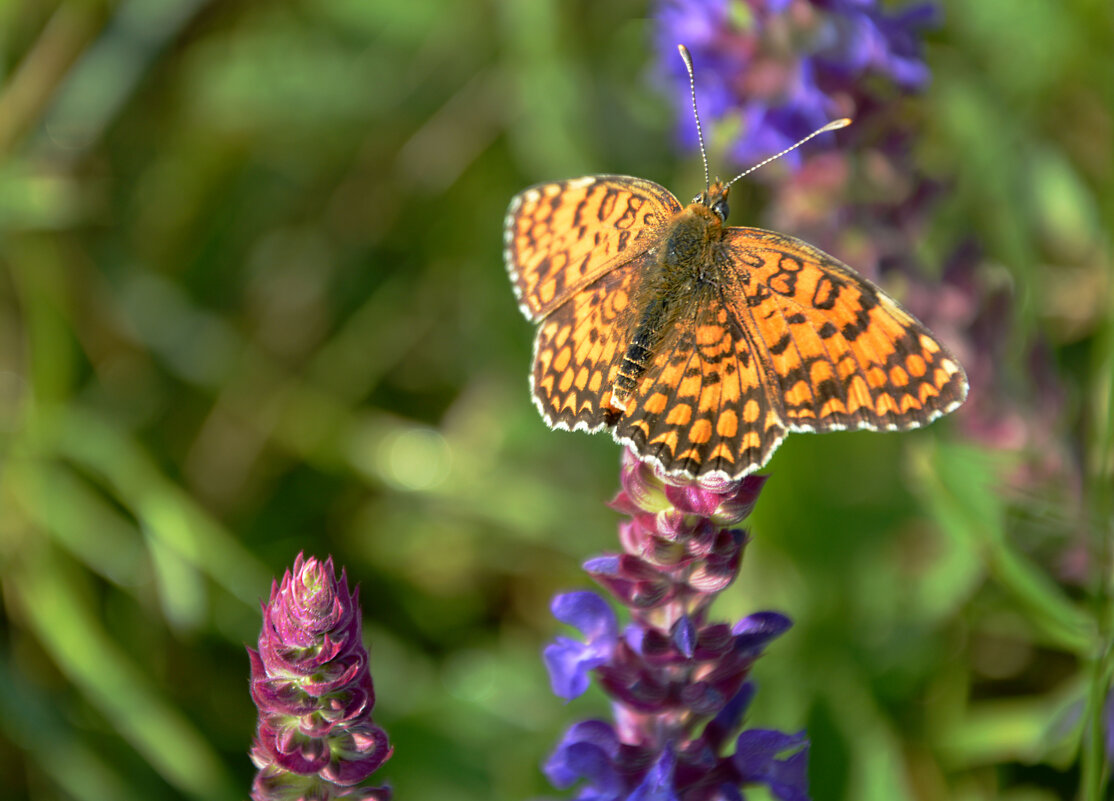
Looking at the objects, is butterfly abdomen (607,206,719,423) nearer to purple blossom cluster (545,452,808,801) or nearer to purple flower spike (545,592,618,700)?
purple blossom cluster (545,452,808,801)

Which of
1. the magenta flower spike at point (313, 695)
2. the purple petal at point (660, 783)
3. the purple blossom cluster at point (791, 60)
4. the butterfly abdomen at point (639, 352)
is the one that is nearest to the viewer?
the magenta flower spike at point (313, 695)

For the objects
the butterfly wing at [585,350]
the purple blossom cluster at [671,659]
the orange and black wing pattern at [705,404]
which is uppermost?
the butterfly wing at [585,350]

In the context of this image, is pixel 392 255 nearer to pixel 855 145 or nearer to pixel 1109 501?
pixel 855 145

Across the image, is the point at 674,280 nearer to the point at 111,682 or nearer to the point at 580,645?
the point at 580,645

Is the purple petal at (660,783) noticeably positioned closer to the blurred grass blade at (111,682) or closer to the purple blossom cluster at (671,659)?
the purple blossom cluster at (671,659)

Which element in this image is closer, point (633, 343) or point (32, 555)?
point (633, 343)

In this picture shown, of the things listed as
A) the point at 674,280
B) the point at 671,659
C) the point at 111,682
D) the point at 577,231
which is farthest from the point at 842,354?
the point at 111,682

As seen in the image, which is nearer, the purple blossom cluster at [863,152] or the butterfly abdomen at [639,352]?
the butterfly abdomen at [639,352]

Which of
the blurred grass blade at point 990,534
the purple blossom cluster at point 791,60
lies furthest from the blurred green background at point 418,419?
the purple blossom cluster at point 791,60

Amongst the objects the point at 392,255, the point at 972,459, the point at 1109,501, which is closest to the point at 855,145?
the point at 972,459
